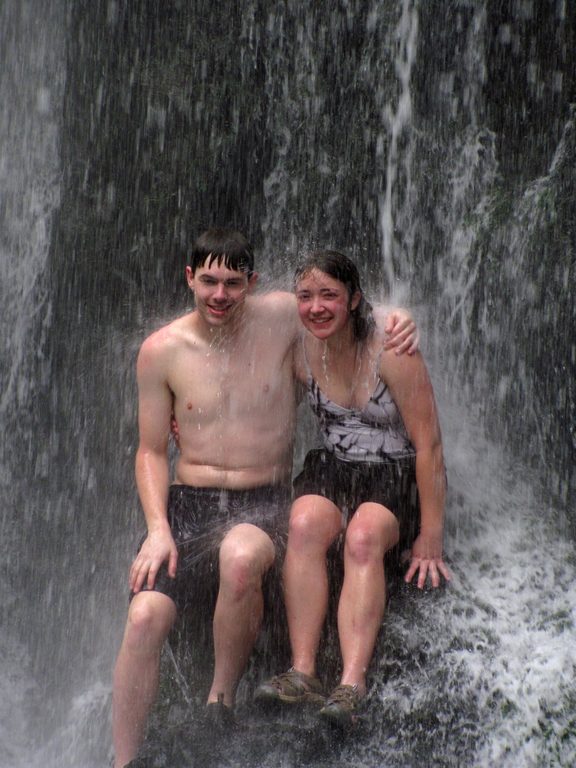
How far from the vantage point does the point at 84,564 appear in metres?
5.82

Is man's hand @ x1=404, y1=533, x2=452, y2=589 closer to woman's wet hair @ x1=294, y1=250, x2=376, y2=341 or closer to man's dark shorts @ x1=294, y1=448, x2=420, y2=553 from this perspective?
man's dark shorts @ x1=294, y1=448, x2=420, y2=553

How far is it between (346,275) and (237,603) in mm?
1219

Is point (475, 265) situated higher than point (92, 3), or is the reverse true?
point (92, 3)

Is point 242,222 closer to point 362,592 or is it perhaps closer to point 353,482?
point 353,482

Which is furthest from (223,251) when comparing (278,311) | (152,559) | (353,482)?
(152,559)

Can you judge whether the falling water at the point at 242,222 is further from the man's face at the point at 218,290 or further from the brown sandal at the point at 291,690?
the man's face at the point at 218,290

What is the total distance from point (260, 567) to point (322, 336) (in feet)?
2.80

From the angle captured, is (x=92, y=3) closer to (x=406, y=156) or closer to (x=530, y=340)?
(x=406, y=156)

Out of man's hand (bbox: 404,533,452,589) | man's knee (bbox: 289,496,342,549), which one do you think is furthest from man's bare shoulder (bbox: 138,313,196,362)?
man's hand (bbox: 404,533,452,589)

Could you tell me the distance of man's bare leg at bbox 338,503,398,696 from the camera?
3.24m

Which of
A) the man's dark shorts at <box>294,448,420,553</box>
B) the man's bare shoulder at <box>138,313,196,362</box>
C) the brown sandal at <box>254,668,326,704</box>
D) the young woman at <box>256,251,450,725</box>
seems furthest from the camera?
the man's bare shoulder at <box>138,313,196,362</box>

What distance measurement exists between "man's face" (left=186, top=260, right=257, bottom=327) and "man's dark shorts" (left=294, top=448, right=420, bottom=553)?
0.68 m

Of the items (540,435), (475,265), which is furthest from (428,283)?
(540,435)

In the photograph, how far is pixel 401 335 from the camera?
3545 millimetres
